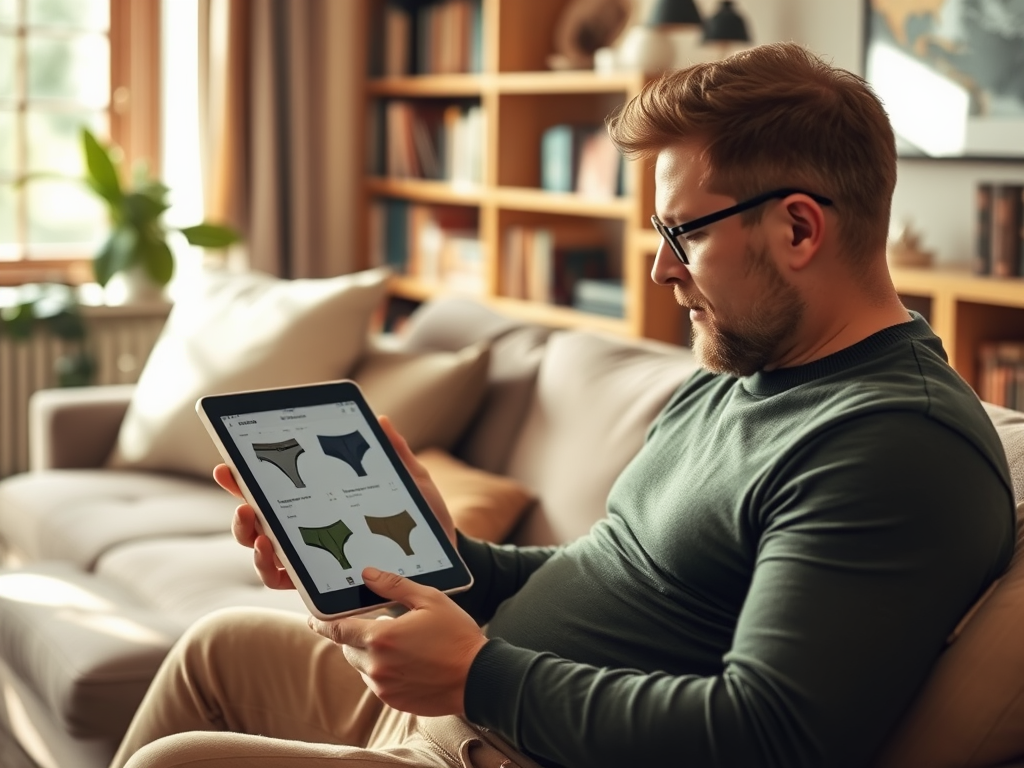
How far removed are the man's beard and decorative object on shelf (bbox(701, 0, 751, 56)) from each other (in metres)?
1.91

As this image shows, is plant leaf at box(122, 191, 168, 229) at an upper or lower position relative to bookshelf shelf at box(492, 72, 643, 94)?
lower

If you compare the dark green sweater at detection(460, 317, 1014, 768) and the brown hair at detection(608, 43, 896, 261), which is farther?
the brown hair at detection(608, 43, 896, 261)

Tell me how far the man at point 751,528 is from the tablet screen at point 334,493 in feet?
0.15

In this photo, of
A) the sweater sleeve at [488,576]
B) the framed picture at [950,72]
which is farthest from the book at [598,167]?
the sweater sleeve at [488,576]

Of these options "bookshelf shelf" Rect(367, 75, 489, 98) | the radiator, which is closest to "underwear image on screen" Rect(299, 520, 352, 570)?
"bookshelf shelf" Rect(367, 75, 489, 98)

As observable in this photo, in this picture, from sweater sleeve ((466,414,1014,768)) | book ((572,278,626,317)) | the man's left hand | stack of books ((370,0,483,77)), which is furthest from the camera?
stack of books ((370,0,483,77))

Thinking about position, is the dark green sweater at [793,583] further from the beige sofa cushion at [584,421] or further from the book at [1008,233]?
the book at [1008,233]

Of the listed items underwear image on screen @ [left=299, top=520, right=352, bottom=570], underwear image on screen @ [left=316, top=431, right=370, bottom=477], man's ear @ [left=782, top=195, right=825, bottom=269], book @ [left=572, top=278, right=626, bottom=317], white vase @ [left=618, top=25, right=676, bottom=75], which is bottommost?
book @ [left=572, top=278, right=626, bottom=317]

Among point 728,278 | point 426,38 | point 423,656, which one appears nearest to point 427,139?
point 426,38

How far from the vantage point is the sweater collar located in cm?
117

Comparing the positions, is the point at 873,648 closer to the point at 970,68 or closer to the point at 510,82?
the point at 970,68

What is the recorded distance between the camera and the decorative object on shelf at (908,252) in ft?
8.77

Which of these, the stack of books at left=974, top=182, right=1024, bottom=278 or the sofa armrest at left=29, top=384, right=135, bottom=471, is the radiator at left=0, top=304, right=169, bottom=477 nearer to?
the sofa armrest at left=29, top=384, right=135, bottom=471

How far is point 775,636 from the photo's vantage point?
98 cm
